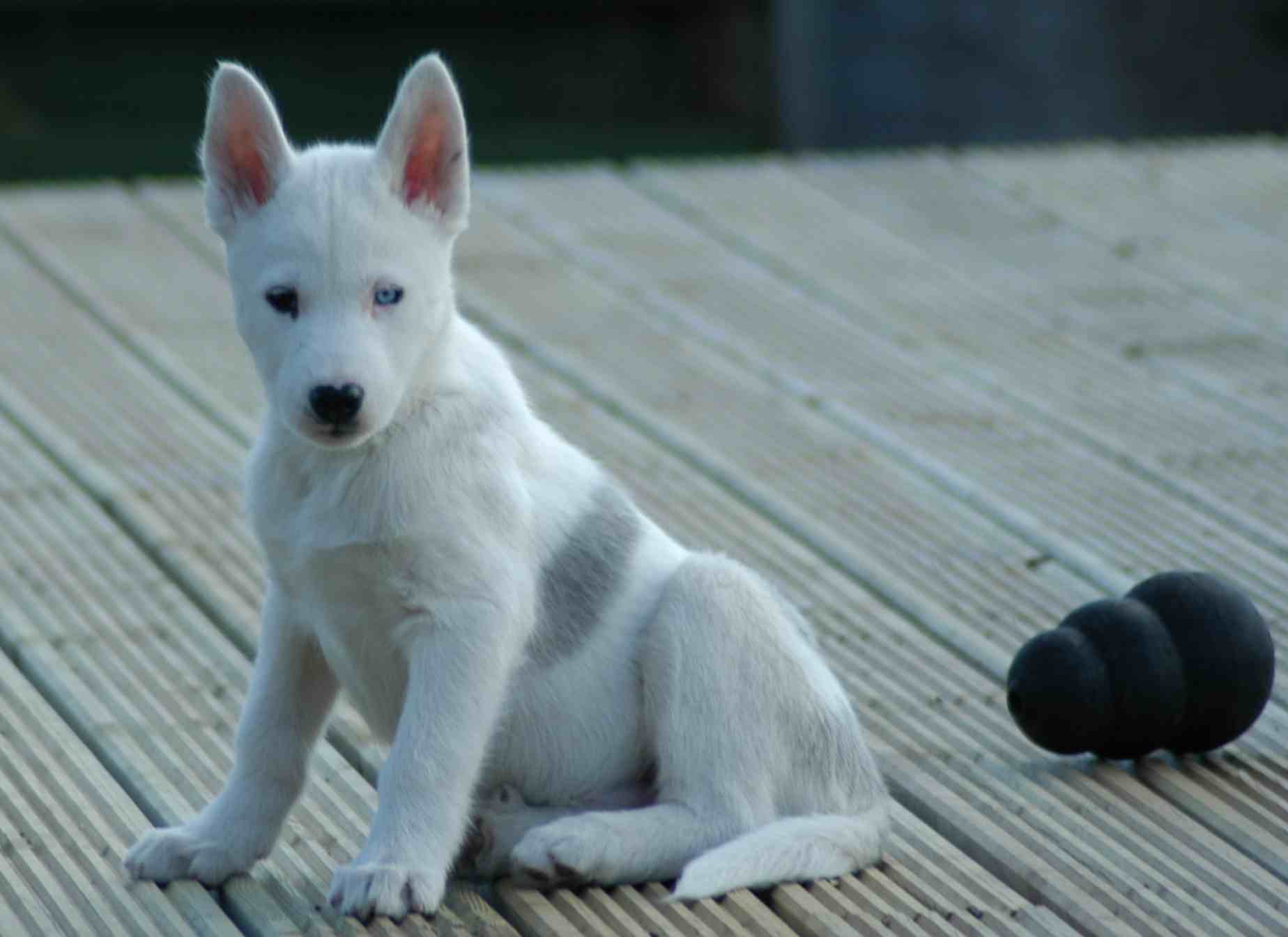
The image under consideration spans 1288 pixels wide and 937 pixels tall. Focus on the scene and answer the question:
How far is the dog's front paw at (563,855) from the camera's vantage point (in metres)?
3.04

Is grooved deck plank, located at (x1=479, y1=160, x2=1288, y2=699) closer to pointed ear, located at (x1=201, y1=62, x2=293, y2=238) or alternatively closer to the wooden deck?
the wooden deck

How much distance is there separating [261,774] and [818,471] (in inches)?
90.6

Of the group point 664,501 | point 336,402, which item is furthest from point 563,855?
point 664,501

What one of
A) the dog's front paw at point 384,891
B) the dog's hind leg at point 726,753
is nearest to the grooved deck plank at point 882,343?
the dog's hind leg at point 726,753

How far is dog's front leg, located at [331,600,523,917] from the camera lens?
2916 millimetres

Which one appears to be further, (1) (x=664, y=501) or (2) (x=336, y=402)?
(1) (x=664, y=501)

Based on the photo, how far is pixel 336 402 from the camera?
2.87 m

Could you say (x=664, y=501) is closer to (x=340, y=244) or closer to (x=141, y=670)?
(x=141, y=670)

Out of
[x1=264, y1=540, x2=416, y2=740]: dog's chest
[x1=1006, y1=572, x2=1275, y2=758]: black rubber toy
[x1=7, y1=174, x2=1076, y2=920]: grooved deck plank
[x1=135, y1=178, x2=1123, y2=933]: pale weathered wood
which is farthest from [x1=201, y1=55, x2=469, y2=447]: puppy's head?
[x1=135, y1=178, x2=1123, y2=933]: pale weathered wood

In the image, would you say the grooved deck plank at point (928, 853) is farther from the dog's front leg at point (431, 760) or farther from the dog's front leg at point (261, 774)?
the dog's front leg at point (261, 774)

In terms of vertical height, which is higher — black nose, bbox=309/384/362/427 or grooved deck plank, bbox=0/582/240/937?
black nose, bbox=309/384/362/427

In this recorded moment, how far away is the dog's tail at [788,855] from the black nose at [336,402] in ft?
2.70

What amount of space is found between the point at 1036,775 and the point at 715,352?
259 cm

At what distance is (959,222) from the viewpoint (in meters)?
7.29
